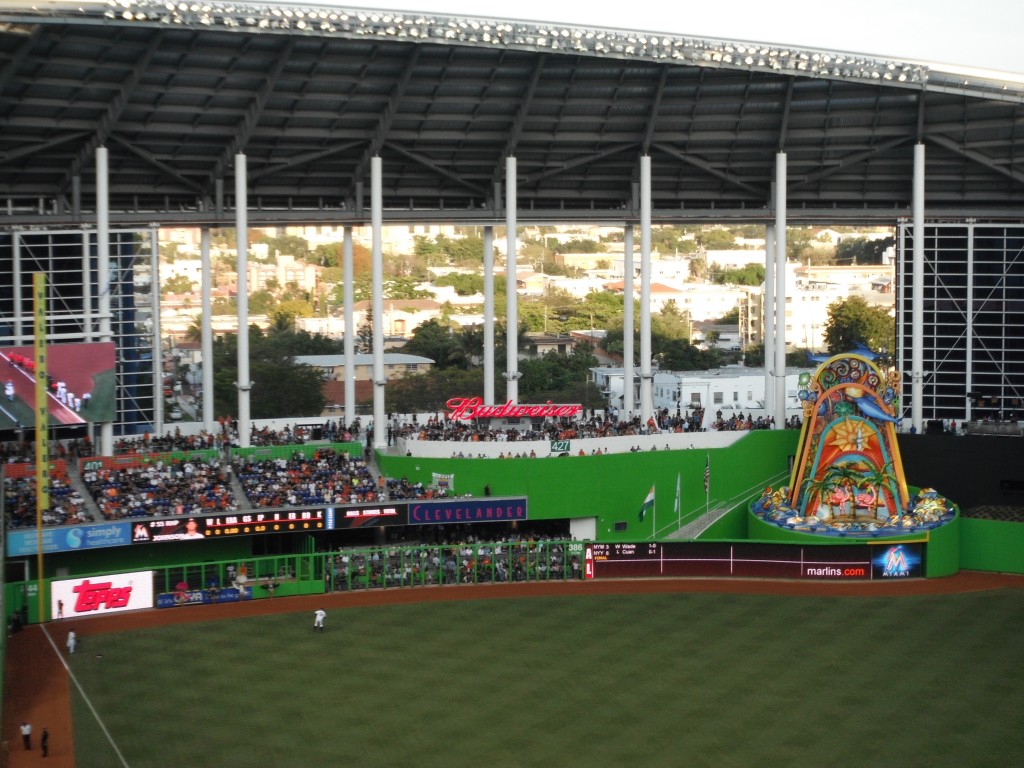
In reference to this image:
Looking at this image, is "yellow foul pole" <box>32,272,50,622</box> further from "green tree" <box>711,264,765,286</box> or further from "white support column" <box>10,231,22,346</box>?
"green tree" <box>711,264,765,286</box>

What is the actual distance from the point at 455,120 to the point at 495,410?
13.5 metres

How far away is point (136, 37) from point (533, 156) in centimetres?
2134

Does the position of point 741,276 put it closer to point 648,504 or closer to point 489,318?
point 489,318

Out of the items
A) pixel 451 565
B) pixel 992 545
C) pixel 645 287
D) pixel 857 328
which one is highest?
pixel 645 287

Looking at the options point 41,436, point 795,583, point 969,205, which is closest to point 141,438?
point 41,436

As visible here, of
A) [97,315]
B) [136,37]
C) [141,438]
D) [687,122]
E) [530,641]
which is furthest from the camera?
[687,122]

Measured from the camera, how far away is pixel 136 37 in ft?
170

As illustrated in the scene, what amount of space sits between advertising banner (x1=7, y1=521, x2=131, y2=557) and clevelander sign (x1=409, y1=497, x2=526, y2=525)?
11.9 m

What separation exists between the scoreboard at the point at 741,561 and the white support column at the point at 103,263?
20714 millimetres

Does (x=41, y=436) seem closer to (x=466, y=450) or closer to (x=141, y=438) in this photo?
(x=141, y=438)

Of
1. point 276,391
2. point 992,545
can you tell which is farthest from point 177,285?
point 992,545

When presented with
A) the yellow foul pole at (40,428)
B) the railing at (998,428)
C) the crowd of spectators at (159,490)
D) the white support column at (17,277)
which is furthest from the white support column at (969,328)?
the yellow foul pole at (40,428)

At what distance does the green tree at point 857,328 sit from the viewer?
12569 centimetres

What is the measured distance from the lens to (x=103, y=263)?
57.6m
